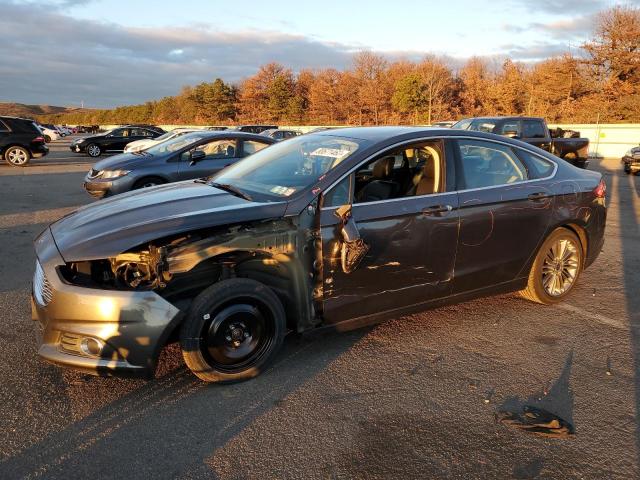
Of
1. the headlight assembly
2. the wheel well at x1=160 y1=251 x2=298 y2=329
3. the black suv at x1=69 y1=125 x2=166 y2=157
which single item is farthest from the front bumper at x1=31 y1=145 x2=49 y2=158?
the wheel well at x1=160 y1=251 x2=298 y2=329

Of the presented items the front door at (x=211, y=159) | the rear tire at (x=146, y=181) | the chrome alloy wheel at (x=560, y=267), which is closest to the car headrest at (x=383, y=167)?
the chrome alloy wheel at (x=560, y=267)

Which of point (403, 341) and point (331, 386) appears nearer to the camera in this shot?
point (331, 386)

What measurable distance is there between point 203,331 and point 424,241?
1.76 m

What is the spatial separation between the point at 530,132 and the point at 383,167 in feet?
34.2

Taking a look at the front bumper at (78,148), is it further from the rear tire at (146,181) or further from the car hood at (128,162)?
the rear tire at (146,181)

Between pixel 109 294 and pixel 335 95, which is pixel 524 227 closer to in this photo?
pixel 109 294

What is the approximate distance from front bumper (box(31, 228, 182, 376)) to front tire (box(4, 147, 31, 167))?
1828 centimetres

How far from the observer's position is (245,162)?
15.0 ft

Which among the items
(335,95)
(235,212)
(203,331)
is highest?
(335,95)

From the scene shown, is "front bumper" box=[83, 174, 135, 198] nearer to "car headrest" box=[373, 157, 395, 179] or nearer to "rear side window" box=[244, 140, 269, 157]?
"rear side window" box=[244, 140, 269, 157]

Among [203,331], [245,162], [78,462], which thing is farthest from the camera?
[245,162]

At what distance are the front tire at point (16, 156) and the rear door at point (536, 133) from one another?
17274 mm

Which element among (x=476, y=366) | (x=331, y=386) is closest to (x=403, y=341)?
(x=476, y=366)

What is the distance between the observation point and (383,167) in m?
4.12
